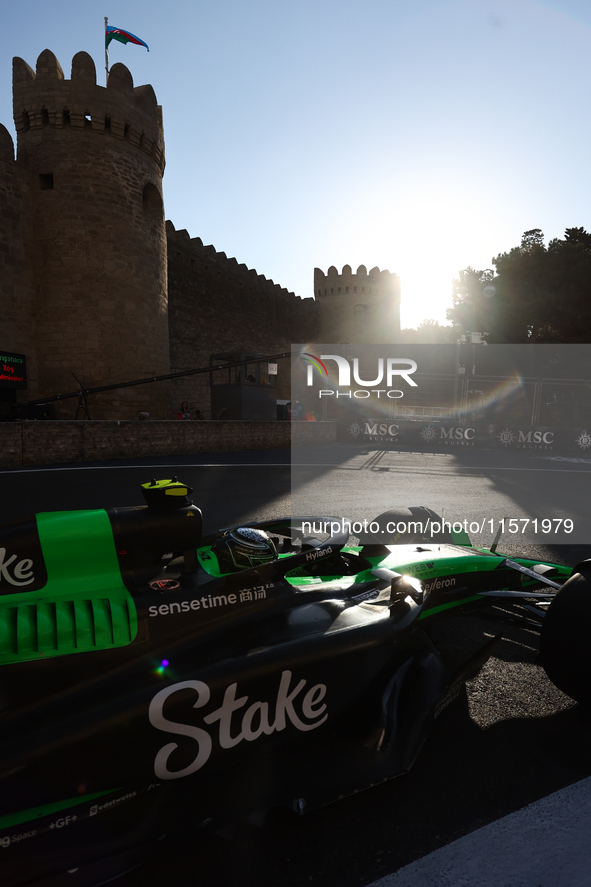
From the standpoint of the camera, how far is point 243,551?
2363 mm

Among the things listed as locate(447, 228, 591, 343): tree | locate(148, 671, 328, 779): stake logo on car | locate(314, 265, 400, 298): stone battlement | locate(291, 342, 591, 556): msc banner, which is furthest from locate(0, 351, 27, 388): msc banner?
locate(314, 265, 400, 298): stone battlement

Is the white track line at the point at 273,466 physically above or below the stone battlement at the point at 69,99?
below

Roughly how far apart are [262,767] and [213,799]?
180 mm

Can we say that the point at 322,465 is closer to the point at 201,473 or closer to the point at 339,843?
the point at 201,473

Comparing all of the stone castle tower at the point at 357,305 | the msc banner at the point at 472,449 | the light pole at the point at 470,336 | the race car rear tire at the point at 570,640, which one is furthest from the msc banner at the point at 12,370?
the stone castle tower at the point at 357,305

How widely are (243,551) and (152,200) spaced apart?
2150cm

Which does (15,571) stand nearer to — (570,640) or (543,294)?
(570,640)

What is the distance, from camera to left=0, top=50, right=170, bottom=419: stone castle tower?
58.6 ft

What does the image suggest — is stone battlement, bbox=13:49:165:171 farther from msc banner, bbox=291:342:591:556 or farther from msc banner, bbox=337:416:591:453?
msc banner, bbox=337:416:591:453

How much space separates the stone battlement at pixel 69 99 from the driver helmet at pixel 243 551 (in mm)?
20774

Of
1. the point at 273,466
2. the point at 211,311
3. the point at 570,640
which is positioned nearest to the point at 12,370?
the point at 273,466

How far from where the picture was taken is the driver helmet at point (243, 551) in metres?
2.36

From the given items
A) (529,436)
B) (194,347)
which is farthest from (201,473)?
(194,347)

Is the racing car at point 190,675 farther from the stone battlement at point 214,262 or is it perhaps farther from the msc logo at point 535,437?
the stone battlement at point 214,262
